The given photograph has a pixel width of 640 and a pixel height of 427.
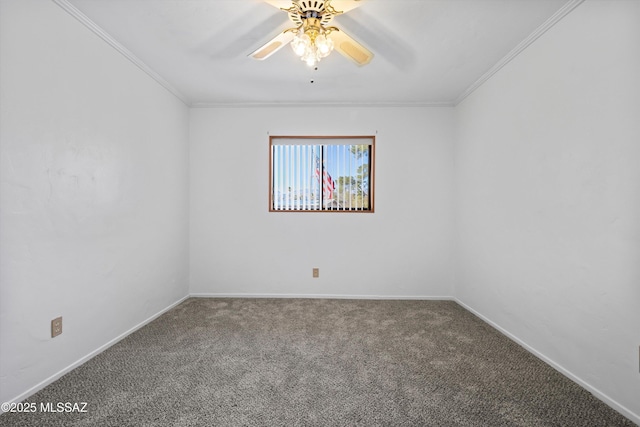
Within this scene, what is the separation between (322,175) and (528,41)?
229 centimetres

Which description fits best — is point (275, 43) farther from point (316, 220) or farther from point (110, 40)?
point (316, 220)

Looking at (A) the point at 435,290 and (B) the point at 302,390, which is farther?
(A) the point at 435,290

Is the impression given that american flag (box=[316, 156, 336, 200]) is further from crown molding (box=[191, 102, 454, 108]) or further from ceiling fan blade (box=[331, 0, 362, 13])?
ceiling fan blade (box=[331, 0, 362, 13])

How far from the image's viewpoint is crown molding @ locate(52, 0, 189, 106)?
6.20 feet

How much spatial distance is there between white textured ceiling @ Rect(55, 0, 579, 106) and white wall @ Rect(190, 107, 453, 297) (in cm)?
37

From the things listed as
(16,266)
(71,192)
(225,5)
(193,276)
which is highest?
(225,5)

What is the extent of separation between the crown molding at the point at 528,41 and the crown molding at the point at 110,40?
316 cm

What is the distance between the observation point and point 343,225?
3.64 m

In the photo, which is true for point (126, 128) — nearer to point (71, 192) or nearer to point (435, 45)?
point (71, 192)

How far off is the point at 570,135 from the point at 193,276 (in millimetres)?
3899

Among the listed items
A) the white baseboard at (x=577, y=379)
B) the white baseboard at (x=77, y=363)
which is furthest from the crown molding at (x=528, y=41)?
the white baseboard at (x=77, y=363)

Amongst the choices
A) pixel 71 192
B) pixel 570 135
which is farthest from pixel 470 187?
pixel 71 192

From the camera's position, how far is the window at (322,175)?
3686mm

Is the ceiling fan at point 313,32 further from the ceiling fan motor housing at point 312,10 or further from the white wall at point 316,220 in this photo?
the white wall at point 316,220
